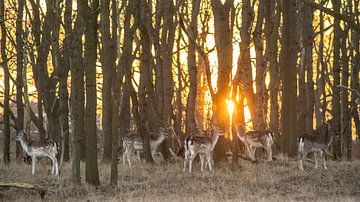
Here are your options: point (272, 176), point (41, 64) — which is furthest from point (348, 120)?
point (41, 64)

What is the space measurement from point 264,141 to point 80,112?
27.1ft

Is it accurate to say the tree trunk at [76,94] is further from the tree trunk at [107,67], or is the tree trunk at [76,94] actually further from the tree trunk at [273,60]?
the tree trunk at [273,60]

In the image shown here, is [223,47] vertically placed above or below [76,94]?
above

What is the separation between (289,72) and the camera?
78.1 feet

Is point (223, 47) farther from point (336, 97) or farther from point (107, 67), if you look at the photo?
point (336, 97)

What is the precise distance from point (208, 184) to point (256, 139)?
7.22m

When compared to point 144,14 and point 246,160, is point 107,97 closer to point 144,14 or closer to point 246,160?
point 144,14

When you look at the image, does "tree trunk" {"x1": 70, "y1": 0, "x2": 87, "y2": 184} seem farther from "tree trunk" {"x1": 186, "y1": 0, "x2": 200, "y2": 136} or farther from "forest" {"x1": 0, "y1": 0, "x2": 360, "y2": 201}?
"tree trunk" {"x1": 186, "y1": 0, "x2": 200, "y2": 136}

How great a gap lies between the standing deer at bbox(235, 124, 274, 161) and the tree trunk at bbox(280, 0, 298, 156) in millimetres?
757

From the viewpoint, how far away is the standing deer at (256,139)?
24.0m

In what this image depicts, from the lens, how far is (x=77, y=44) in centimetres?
1747

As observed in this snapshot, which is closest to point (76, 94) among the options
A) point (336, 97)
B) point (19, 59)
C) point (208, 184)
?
point (208, 184)

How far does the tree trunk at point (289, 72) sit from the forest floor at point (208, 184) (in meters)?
1.93

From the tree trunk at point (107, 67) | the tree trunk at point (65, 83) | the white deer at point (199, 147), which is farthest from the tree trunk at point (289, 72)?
the tree trunk at point (65, 83)
